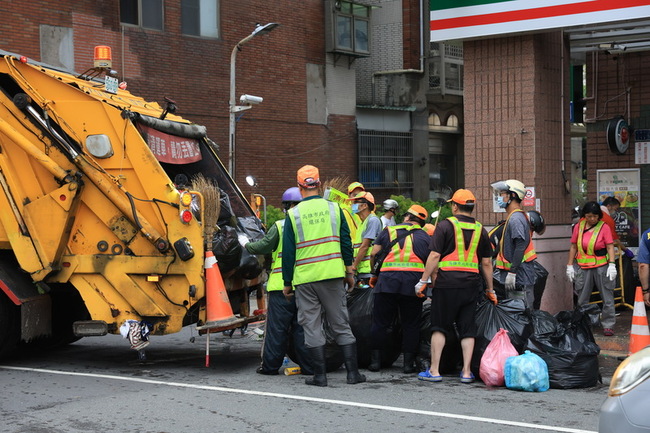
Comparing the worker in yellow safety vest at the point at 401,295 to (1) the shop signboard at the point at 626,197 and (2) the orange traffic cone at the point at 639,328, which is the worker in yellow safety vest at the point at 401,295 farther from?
(1) the shop signboard at the point at 626,197

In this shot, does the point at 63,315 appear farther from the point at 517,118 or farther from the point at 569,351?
the point at 517,118

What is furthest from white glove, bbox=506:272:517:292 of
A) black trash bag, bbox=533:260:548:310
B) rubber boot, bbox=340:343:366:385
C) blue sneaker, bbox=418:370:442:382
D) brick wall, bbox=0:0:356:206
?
brick wall, bbox=0:0:356:206

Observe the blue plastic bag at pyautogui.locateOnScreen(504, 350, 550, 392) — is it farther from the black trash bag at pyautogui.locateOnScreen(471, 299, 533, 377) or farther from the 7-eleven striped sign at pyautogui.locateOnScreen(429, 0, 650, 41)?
the 7-eleven striped sign at pyautogui.locateOnScreen(429, 0, 650, 41)

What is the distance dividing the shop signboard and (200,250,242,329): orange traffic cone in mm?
7610

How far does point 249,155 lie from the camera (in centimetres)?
2155

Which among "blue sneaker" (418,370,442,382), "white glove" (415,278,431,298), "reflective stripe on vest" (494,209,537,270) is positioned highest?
"reflective stripe on vest" (494,209,537,270)

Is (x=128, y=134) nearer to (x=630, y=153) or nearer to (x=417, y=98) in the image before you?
(x=630, y=153)

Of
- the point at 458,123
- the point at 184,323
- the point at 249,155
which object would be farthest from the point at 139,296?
the point at 458,123

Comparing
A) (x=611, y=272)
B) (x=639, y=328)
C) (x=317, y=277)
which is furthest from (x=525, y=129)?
(x=317, y=277)

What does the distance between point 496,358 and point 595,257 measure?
10.8ft

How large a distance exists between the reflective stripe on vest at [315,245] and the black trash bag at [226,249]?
0.76m

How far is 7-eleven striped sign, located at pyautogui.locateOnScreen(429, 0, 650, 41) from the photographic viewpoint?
9.78 meters

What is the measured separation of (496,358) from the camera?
23.8 feet

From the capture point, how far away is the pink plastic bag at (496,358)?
23.6 ft
